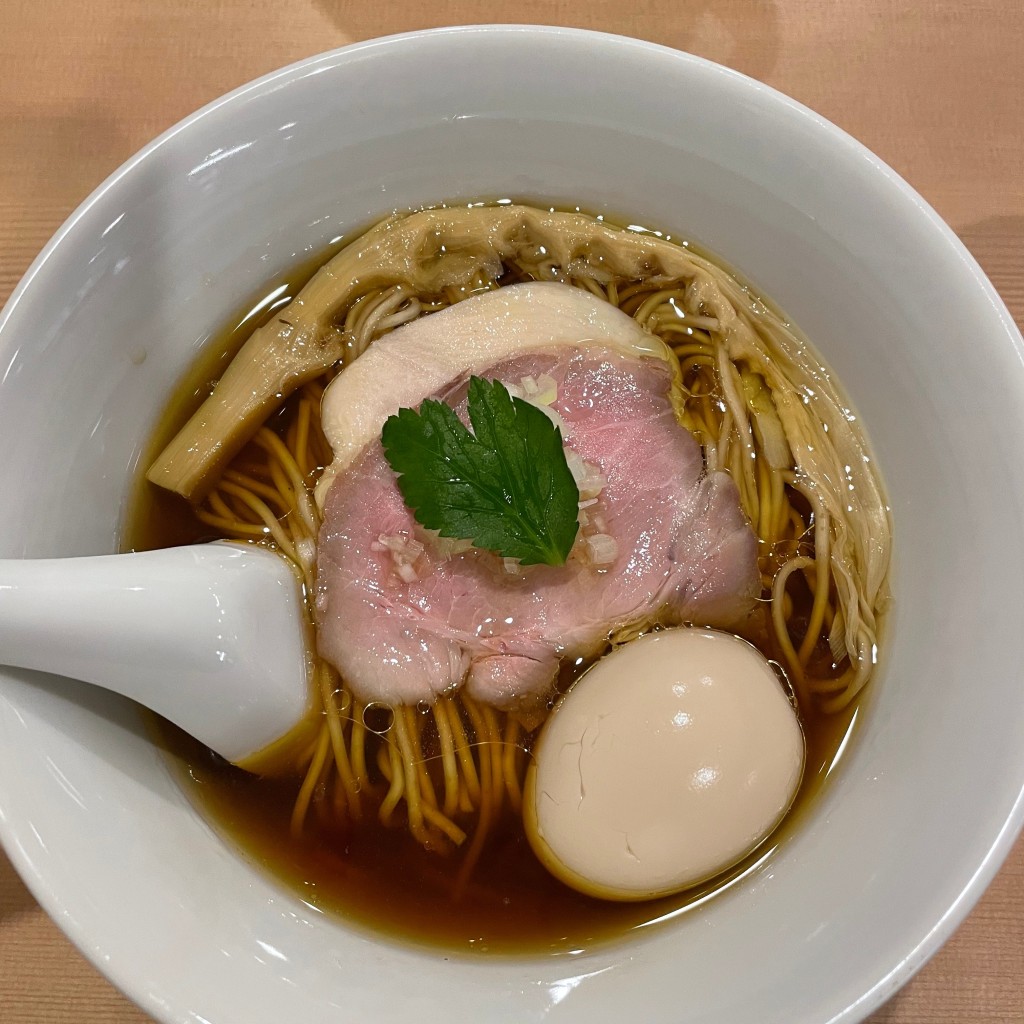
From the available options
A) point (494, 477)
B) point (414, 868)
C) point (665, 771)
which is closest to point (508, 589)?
point (494, 477)

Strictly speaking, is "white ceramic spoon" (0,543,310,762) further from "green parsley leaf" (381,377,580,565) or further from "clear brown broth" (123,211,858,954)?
"green parsley leaf" (381,377,580,565)

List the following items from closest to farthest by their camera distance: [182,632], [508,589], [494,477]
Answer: [182,632]
[494,477]
[508,589]

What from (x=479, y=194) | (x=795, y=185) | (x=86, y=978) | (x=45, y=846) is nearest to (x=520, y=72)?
(x=479, y=194)

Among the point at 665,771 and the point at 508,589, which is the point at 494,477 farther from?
the point at 665,771

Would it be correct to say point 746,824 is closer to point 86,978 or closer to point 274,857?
point 274,857

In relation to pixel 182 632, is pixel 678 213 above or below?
above

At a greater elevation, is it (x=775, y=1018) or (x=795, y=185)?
(x=795, y=185)

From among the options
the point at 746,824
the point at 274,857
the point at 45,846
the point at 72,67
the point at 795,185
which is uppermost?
the point at 72,67
